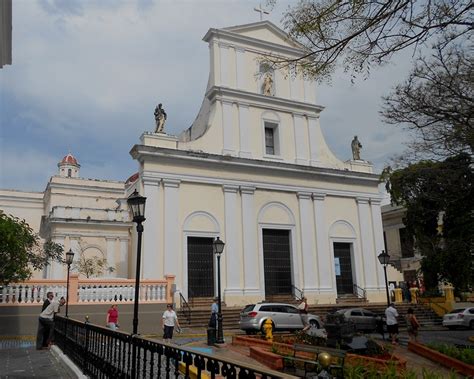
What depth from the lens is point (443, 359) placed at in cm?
1212

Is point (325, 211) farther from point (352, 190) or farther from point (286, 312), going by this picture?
point (286, 312)

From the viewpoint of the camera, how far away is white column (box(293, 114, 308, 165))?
2784 centimetres

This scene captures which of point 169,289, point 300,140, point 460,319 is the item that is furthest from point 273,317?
point 300,140

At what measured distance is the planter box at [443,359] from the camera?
11.1 meters

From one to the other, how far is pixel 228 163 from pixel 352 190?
8639 millimetres

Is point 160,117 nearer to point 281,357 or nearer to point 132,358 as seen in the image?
point 281,357

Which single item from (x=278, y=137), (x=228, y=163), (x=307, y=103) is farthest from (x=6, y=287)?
(x=307, y=103)

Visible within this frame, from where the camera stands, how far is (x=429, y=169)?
61.2ft

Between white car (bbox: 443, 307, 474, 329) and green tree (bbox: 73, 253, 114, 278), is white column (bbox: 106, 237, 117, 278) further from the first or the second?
white car (bbox: 443, 307, 474, 329)

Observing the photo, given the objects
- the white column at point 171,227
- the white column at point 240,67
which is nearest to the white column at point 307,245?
the white column at point 240,67

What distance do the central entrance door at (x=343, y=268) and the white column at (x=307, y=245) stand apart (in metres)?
2.06

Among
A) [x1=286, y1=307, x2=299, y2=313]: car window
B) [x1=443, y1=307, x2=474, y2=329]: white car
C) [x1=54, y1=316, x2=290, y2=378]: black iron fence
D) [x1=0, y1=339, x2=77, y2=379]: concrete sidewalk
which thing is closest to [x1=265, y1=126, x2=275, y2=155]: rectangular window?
[x1=286, y1=307, x2=299, y2=313]: car window

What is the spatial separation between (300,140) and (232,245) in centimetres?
809

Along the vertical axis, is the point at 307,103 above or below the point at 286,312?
above
